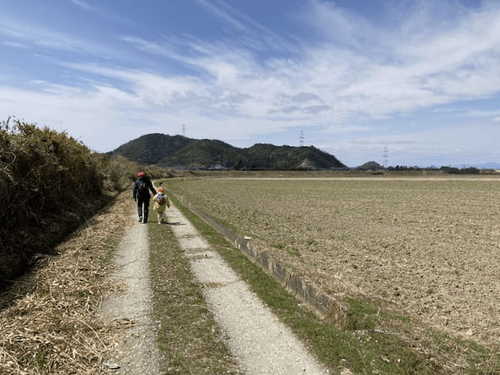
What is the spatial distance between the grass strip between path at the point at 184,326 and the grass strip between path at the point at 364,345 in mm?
1312

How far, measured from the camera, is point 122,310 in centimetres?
634

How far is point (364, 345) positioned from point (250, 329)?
1.81m

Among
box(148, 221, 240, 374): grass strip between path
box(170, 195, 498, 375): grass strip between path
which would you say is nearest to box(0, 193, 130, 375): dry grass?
box(148, 221, 240, 374): grass strip between path

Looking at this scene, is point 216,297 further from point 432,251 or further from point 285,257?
point 432,251

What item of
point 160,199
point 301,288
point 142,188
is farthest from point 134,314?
point 160,199

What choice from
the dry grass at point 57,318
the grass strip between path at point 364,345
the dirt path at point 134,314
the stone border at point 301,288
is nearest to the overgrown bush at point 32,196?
the dry grass at point 57,318

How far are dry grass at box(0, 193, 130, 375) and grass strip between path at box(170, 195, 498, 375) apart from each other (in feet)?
10.1

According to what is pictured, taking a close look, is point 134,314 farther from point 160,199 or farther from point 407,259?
point 160,199

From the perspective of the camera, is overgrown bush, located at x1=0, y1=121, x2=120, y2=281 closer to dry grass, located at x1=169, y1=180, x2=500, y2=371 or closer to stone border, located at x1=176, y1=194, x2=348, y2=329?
stone border, located at x1=176, y1=194, x2=348, y2=329

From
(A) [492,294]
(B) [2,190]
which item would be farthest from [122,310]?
(A) [492,294]

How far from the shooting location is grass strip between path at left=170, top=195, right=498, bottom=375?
4727 mm

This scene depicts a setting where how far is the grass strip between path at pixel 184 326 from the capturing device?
4566 mm

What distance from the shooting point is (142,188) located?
15406 mm

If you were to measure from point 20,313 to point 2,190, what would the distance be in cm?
569
